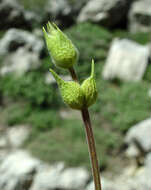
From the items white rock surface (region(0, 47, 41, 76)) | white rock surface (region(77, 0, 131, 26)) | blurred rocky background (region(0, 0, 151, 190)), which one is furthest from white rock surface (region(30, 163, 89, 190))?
white rock surface (region(77, 0, 131, 26))

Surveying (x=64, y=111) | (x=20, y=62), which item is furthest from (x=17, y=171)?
(x=20, y=62)

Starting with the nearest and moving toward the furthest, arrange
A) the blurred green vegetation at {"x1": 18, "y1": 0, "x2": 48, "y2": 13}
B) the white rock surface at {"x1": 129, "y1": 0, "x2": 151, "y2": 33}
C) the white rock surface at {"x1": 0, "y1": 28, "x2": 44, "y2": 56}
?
the white rock surface at {"x1": 0, "y1": 28, "x2": 44, "y2": 56} → the blurred green vegetation at {"x1": 18, "y1": 0, "x2": 48, "y2": 13} → the white rock surface at {"x1": 129, "y1": 0, "x2": 151, "y2": 33}

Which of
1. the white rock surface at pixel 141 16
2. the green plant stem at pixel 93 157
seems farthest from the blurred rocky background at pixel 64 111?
the green plant stem at pixel 93 157

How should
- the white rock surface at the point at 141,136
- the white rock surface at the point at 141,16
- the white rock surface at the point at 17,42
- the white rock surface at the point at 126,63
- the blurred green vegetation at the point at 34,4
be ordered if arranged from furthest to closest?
the white rock surface at the point at 141,16 < the blurred green vegetation at the point at 34,4 < the white rock surface at the point at 17,42 < the white rock surface at the point at 126,63 < the white rock surface at the point at 141,136

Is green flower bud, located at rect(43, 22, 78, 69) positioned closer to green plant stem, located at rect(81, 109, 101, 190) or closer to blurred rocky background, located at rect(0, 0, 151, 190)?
green plant stem, located at rect(81, 109, 101, 190)

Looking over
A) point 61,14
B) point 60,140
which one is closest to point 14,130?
point 60,140

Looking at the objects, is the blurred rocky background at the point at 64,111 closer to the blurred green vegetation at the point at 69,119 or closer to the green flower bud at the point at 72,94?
the blurred green vegetation at the point at 69,119

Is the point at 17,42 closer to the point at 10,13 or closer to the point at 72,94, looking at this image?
the point at 10,13
